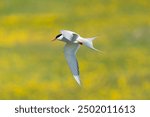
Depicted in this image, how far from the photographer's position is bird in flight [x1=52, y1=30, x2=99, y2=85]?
8.50m

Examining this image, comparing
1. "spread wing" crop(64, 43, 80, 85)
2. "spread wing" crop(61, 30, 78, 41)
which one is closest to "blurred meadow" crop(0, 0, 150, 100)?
"spread wing" crop(64, 43, 80, 85)

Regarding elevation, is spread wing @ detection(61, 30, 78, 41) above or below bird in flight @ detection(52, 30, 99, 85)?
above

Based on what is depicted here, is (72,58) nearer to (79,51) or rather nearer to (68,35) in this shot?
(68,35)

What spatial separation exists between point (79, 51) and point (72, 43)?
149 centimetres

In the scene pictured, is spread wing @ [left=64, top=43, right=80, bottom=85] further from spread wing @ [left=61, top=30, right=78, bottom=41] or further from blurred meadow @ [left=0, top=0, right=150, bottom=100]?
blurred meadow @ [left=0, top=0, right=150, bottom=100]

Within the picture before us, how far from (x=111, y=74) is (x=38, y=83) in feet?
3.40

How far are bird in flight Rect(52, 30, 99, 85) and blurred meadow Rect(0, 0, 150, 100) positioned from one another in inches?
19.0

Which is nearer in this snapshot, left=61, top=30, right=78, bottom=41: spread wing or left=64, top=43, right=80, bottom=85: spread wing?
left=61, top=30, right=78, bottom=41: spread wing

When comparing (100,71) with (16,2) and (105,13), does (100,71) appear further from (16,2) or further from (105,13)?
(16,2)

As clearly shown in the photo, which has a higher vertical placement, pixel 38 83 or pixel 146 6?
pixel 146 6

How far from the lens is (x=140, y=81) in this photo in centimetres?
940

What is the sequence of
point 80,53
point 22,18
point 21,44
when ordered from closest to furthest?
point 80,53, point 21,44, point 22,18

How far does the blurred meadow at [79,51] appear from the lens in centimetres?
930

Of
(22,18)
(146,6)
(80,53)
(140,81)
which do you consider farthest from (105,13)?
(140,81)
